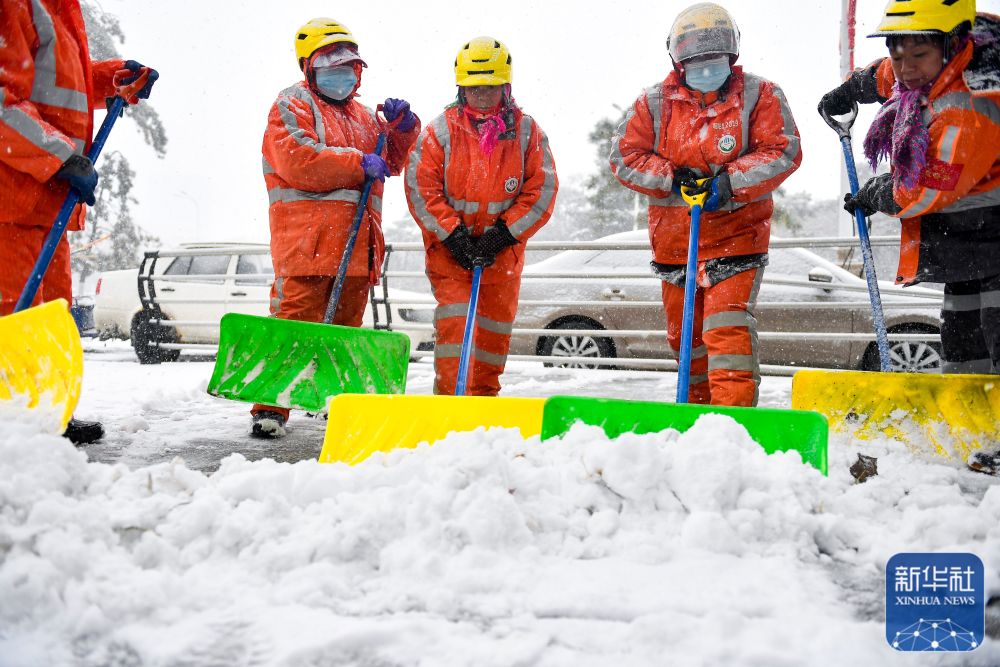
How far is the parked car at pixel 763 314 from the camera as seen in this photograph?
6.43m

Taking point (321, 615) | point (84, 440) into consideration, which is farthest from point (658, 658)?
point (84, 440)

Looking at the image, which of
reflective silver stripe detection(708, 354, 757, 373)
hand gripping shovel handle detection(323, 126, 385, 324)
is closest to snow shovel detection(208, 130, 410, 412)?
hand gripping shovel handle detection(323, 126, 385, 324)

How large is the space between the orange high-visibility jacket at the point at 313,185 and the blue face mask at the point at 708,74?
164cm

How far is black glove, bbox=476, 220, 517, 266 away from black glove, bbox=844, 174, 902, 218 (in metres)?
1.55

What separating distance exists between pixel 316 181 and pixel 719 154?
1.94 meters

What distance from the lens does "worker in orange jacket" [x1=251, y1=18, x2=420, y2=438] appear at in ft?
12.4

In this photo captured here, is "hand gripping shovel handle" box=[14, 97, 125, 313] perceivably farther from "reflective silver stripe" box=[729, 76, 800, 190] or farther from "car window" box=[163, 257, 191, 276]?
"car window" box=[163, 257, 191, 276]

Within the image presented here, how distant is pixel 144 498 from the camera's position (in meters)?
1.86

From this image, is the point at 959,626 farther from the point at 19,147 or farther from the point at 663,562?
the point at 19,147

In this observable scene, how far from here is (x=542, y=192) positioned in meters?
3.87

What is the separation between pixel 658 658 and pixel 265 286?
789 cm

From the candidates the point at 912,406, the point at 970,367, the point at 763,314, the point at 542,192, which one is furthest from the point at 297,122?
the point at 763,314

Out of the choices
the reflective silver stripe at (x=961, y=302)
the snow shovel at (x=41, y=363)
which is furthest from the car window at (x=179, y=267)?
the reflective silver stripe at (x=961, y=302)

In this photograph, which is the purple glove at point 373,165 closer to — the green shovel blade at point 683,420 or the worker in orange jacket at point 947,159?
the green shovel blade at point 683,420
